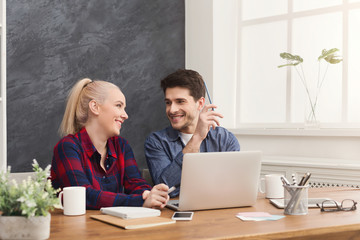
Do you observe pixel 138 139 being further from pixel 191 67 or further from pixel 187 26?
pixel 187 26

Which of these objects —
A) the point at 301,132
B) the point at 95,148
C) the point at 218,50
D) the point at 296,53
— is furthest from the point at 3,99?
the point at 296,53

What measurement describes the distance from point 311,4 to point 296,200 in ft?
8.37

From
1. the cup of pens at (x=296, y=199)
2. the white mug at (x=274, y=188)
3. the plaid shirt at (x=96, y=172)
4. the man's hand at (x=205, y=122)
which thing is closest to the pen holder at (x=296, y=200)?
the cup of pens at (x=296, y=199)

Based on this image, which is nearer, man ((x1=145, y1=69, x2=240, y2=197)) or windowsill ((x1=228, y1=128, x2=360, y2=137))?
man ((x1=145, y1=69, x2=240, y2=197))

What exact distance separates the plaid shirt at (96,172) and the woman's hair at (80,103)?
0.25ft

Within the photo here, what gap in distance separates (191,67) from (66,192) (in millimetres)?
2744

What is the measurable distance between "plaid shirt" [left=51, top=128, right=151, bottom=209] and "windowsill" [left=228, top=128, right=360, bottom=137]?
5.70ft

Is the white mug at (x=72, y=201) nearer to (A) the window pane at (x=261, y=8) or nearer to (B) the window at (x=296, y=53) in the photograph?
(B) the window at (x=296, y=53)

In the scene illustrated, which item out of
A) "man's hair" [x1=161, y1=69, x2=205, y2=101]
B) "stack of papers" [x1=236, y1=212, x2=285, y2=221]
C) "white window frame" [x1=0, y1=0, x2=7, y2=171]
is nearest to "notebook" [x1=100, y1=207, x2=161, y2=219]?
"stack of papers" [x1=236, y1=212, x2=285, y2=221]

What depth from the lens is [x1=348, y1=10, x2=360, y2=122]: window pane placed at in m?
3.59

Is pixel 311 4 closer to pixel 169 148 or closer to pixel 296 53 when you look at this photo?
pixel 296 53

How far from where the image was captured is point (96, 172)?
2.18 meters

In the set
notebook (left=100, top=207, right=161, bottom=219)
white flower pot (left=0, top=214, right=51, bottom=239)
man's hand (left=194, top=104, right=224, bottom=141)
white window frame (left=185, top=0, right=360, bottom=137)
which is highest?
white window frame (left=185, top=0, right=360, bottom=137)

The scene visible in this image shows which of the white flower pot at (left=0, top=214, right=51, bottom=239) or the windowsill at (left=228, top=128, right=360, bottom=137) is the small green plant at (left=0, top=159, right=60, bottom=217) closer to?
the white flower pot at (left=0, top=214, right=51, bottom=239)
